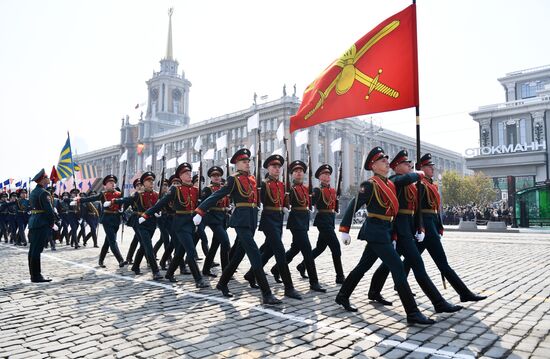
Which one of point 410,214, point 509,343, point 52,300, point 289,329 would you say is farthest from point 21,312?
point 509,343

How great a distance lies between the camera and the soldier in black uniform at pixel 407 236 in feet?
17.1

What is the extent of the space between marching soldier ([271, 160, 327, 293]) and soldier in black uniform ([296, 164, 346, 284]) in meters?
0.34

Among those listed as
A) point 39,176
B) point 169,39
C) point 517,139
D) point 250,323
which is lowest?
point 250,323

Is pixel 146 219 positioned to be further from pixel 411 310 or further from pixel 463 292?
pixel 463 292

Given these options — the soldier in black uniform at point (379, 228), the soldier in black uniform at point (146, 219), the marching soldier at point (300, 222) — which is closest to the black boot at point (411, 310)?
the soldier in black uniform at point (379, 228)

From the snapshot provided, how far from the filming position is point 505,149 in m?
46.6

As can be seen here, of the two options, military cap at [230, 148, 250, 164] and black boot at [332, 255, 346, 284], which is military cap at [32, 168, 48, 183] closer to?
military cap at [230, 148, 250, 164]

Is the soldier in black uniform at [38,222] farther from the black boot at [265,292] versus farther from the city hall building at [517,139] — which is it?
the city hall building at [517,139]

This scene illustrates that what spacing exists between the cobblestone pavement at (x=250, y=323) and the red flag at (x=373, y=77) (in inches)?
115

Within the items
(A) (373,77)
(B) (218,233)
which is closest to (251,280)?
(B) (218,233)

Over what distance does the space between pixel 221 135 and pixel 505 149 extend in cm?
4116

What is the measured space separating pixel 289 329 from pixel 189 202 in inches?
156

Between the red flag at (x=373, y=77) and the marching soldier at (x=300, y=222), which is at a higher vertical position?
the red flag at (x=373, y=77)

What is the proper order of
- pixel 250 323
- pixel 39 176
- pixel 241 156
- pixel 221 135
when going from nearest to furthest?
1. pixel 250 323
2. pixel 241 156
3. pixel 39 176
4. pixel 221 135
